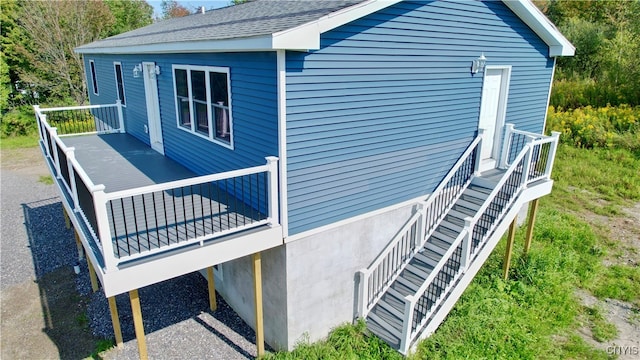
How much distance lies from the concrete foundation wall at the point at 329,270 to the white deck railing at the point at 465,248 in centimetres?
109

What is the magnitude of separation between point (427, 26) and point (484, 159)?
12.2 ft

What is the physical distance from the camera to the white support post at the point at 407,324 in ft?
19.9

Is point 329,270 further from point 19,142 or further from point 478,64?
point 19,142

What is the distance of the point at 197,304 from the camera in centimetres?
805

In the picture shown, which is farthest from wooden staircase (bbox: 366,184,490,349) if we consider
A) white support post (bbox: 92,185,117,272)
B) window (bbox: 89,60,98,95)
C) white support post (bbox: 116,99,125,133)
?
window (bbox: 89,60,98,95)

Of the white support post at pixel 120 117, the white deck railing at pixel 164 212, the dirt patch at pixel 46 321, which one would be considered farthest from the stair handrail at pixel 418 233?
the white support post at pixel 120 117

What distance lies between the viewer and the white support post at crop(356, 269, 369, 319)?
6.74 m

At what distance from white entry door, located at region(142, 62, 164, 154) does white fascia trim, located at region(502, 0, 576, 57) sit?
25.4ft

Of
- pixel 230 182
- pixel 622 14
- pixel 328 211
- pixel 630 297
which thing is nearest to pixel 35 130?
pixel 230 182

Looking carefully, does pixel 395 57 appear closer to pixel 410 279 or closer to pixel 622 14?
pixel 410 279

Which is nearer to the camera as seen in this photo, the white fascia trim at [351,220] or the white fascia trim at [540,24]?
the white fascia trim at [351,220]

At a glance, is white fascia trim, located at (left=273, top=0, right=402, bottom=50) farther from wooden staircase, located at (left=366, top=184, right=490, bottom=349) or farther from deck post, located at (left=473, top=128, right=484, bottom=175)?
wooden staircase, located at (left=366, top=184, right=490, bottom=349)

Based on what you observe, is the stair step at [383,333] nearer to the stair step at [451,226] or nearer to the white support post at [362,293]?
the white support post at [362,293]

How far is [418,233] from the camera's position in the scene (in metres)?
7.45
